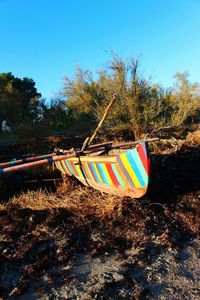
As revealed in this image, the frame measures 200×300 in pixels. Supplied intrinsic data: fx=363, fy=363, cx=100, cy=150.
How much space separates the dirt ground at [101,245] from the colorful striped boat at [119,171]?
26 cm

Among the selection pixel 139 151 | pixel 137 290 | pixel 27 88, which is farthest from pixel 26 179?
pixel 27 88

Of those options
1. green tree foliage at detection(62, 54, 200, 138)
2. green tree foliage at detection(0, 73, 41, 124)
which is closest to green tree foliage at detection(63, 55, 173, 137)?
green tree foliage at detection(62, 54, 200, 138)

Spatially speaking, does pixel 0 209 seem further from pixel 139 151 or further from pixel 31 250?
pixel 139 151

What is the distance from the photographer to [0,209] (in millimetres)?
7543

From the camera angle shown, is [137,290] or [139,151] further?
[139,151]

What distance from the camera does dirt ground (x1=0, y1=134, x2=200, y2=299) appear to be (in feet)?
14.3

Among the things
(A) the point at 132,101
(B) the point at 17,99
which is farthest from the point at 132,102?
(B) the point at 17,99

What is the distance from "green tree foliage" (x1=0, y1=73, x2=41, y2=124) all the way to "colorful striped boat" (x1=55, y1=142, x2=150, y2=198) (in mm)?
16393

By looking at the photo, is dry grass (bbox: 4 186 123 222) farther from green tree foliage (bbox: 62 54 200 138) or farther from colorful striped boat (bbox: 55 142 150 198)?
green tree foliage (bbox: 62 54 200 138)

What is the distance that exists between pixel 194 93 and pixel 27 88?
56.5 feet

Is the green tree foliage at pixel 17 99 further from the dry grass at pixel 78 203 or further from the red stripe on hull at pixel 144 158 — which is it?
the red stripe on hull at pixel 144 158

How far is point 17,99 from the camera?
2605 centimetres

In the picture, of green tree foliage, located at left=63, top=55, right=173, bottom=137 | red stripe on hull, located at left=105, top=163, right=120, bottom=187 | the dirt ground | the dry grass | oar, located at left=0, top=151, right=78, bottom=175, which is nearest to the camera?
the dirt ground

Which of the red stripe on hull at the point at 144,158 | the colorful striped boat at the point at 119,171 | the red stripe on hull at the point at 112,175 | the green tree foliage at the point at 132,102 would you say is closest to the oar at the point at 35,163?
the colorful striped boat at the point at 119,171
